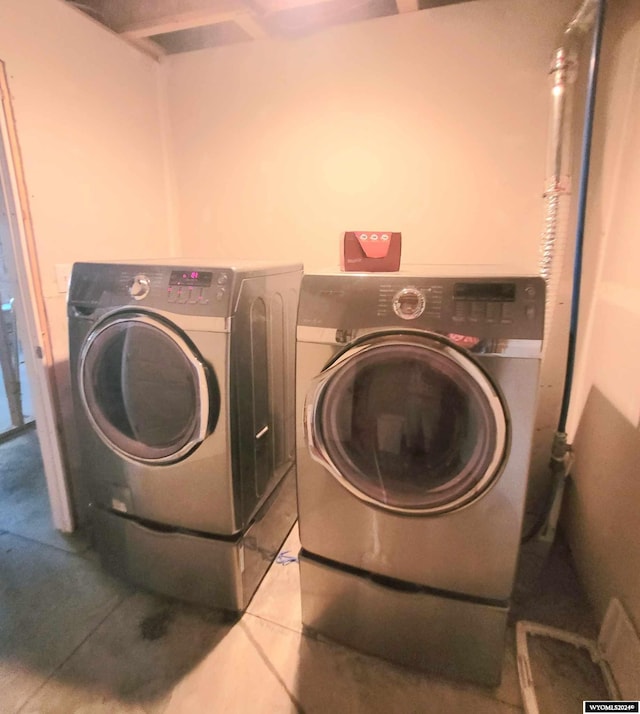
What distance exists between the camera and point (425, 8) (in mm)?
1680

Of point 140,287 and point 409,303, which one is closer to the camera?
point 409,303

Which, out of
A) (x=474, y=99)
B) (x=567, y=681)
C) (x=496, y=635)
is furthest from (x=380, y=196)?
(x=567, y=681)

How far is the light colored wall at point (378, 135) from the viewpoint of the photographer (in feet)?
5.41

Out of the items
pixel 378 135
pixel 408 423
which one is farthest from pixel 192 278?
pixel 378 135

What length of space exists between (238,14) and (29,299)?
1.40 m

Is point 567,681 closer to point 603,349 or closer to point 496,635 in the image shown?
point 496,635

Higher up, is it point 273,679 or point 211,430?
point 211,430

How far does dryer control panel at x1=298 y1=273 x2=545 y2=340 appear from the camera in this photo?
0.95m

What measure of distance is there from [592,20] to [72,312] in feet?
6.59

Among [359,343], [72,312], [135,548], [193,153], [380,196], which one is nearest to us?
[359,343]

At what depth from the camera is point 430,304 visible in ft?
3.26

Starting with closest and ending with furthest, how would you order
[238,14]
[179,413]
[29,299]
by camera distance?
[179,413]
[29,299]
[238,14]

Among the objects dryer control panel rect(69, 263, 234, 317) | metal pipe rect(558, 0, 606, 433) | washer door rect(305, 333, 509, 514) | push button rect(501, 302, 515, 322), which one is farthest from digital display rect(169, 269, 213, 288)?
metal pipe rect(558, 0, 606, 433)

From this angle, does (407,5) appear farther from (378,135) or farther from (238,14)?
(238,14)
